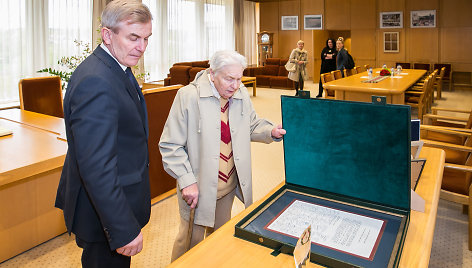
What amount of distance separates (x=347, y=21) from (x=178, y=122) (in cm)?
1406

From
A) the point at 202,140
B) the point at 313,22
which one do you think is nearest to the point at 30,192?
the point at 202,140

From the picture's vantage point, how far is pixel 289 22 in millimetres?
16016

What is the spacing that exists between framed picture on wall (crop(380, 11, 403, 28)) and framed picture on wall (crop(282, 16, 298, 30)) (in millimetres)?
3425

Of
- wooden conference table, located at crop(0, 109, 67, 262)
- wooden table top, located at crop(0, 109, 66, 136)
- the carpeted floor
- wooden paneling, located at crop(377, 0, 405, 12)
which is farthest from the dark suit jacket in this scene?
wooden paneling, located at crop(377, 0, 405, 12)

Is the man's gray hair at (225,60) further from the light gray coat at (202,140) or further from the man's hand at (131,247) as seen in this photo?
the man's hand at (131,247)

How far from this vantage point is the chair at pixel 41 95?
14.7 feet

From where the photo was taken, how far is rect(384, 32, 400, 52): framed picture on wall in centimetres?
1372

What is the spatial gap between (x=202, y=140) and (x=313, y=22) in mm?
14476

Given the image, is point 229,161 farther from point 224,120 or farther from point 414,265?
point 414,265

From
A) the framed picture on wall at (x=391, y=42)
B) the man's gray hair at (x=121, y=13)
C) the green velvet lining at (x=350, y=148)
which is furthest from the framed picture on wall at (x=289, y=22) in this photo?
the man's gray hair at (x=121, y=13)

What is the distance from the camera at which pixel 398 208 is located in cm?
151

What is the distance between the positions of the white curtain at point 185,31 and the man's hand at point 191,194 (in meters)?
10.1

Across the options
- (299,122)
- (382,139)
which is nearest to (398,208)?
(382,139)

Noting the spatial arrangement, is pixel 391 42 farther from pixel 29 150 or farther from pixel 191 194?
pixel 191 194
